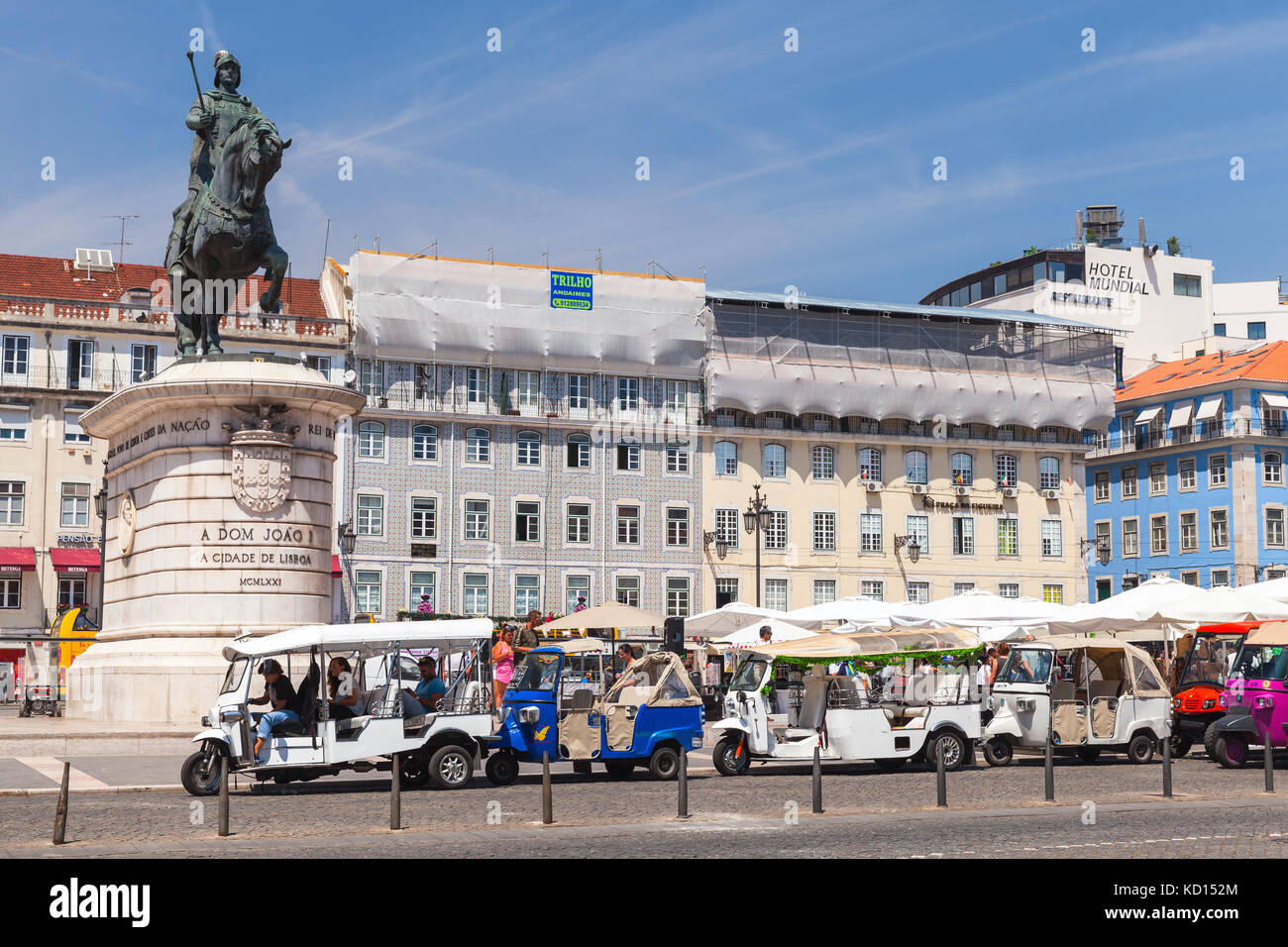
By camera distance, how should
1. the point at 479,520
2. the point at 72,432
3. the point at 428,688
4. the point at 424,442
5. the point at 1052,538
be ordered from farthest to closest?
the point at 1052,538, the point at 479,520, the point at 424,442, the point at 72,432, the point at 428,688

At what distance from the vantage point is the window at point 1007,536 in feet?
221

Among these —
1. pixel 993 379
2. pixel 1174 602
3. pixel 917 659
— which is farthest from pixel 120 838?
pixel 993 379

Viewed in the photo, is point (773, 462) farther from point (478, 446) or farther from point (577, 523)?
point (478, 446)

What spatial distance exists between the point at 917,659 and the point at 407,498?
1518 inches

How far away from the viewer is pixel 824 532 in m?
64.8

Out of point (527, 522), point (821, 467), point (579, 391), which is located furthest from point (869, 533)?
point (527, 522)

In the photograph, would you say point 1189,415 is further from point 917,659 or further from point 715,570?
point 917,659

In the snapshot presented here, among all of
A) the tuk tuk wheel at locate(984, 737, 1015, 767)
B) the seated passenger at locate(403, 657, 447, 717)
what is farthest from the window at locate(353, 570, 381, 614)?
the seated passenger at locate(403, 657, 447, 717)

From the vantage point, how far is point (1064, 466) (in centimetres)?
6900

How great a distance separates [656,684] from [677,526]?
42.4 m

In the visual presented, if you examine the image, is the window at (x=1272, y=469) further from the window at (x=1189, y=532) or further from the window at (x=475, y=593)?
the window at (x=475, y=593)

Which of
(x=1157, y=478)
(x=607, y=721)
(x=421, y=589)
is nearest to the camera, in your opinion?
(x=607, y=721)
